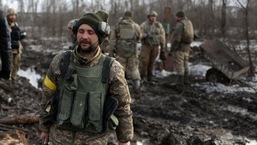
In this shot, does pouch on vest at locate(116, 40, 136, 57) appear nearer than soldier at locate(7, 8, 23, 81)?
No

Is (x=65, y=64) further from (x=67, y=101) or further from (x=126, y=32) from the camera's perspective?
(x=126, y=32)

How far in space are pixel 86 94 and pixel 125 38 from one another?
6029 mm

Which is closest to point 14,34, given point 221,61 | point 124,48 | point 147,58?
point 124,48

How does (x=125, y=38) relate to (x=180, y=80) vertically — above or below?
above

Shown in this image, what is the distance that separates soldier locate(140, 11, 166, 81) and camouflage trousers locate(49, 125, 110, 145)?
697cm

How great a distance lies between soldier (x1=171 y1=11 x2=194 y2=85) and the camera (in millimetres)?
9539

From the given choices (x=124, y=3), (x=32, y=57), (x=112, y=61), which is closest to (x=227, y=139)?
(x=112, y=61)

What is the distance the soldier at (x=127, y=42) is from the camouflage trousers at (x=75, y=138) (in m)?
5.90

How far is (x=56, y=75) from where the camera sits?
117 inches

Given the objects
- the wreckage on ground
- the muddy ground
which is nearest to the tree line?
the wreckage on ground

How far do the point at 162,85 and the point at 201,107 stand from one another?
2.34 meters

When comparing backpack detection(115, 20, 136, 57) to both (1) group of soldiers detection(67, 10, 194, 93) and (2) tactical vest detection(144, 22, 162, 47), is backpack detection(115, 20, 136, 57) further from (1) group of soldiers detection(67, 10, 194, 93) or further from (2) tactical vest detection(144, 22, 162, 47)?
(2) tactical vest detection(144, 22, 162, 47)

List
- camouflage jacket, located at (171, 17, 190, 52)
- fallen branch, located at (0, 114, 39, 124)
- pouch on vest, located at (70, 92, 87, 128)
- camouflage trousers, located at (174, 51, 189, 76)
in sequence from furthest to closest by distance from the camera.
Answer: camouflage trousers, located at (174, 51, 189, 76)
camouflage jacket, located at (171, 17, 190, 52)
fallen branch, located at (0, 114, 39, 124)
pouch on vest, located at (70, 92, 87, 128)

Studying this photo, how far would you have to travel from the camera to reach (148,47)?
1020cm
